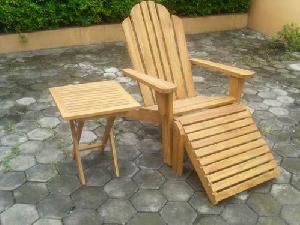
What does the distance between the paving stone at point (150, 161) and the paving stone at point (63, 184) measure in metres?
Result: 0.65

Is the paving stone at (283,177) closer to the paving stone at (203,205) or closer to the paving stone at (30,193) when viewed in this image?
the paving stone at (203,205)

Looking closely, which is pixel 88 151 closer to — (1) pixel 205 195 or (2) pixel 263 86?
(1) pixel 205 195

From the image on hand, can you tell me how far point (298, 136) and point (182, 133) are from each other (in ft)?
5.61

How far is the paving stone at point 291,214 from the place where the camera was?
3.04m

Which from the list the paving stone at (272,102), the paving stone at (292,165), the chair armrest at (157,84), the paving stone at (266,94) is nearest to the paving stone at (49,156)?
the chair armrest at (157,84)

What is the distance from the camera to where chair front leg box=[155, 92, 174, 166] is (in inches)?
Answer: 133

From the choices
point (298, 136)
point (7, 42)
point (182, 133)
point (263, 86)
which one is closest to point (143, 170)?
point (182, 133)

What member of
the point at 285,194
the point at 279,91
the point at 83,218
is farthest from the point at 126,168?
the point at 279,91

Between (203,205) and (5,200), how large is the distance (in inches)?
64.5

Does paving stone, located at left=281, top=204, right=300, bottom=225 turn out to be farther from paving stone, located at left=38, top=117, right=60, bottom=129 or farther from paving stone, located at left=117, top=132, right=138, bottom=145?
paving stone, located at left=38, top=117, right=60, bottom=129

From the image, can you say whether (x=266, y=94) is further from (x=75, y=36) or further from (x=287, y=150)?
(x=75, y=36)

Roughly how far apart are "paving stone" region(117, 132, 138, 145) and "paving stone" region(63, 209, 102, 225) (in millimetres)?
1138

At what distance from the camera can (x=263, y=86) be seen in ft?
18.5

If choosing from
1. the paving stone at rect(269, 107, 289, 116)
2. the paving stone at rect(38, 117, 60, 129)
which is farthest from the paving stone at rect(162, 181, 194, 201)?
the paving stone at rect(269, 107, 289, 116)
